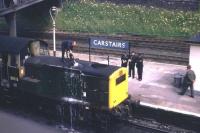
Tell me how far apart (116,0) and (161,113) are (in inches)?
772

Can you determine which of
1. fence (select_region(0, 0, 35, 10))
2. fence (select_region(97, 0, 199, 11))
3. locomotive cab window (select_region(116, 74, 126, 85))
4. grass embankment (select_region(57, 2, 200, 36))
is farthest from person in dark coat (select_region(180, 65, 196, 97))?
fence (select_region(0, 0, 35, 10))

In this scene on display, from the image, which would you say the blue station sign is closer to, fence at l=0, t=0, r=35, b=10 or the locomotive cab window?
the locomotive cab window

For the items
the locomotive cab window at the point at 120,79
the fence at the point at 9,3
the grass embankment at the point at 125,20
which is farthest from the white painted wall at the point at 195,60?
the fence at the point at 9,3

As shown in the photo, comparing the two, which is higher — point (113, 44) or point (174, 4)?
point (174, 4)

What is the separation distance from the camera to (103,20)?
1368 inches

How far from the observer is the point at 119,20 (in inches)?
1336

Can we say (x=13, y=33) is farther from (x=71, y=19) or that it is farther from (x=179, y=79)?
(x=179, y=79)

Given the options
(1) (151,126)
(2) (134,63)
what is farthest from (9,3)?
(1) (151,126)

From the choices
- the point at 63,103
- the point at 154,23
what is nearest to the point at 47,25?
the point at 154,23

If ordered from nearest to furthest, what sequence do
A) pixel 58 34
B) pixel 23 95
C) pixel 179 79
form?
pixel 23 95, pixel 179 79, pixel 58 34

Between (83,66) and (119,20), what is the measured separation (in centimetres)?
1682

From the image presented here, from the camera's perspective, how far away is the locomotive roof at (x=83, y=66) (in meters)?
17.0

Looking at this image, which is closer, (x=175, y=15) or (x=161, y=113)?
(x=161, y=113)

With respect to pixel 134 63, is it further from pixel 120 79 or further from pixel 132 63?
pixel 120 79
